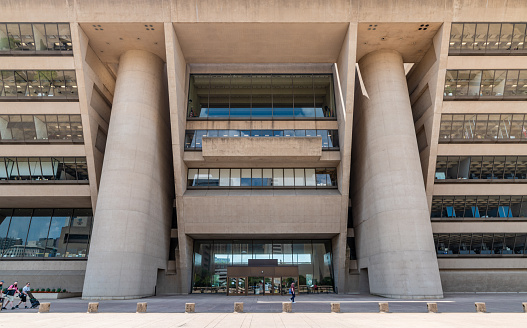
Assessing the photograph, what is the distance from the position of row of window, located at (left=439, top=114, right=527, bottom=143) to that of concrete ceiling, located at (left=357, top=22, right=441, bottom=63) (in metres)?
6.99

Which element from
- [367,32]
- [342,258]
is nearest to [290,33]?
[367,32]

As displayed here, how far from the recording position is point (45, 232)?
117ft

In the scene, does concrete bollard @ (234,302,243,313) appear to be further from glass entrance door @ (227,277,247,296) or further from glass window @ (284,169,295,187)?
glass window @ (284,169,295,187)

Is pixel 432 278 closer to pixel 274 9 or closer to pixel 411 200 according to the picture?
pixel 411 200

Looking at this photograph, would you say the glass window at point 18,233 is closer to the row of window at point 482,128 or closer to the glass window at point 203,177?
the glass window at point 203,177

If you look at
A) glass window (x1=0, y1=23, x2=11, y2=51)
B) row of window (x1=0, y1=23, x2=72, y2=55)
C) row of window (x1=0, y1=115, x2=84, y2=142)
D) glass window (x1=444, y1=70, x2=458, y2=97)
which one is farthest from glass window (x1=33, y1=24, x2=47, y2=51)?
glass window (x1=444, y1=70, x2=458, y2=97)

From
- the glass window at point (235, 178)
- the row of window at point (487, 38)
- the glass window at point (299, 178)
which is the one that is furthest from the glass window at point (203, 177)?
the row of window at point (487, 38)

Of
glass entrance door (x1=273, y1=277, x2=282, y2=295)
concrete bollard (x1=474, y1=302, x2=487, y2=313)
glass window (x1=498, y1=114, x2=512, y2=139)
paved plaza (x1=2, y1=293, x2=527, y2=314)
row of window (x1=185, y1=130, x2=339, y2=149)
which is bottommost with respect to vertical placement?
paved plaza (x1=2, y1=293, x2=527, y2=314)

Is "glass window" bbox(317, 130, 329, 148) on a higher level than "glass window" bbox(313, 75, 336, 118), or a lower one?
lower

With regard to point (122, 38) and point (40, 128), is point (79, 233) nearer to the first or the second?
point (40, 128)

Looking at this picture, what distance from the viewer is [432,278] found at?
2572 cm

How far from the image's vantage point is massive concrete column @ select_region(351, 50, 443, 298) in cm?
2631

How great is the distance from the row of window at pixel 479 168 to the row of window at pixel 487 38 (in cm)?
945
